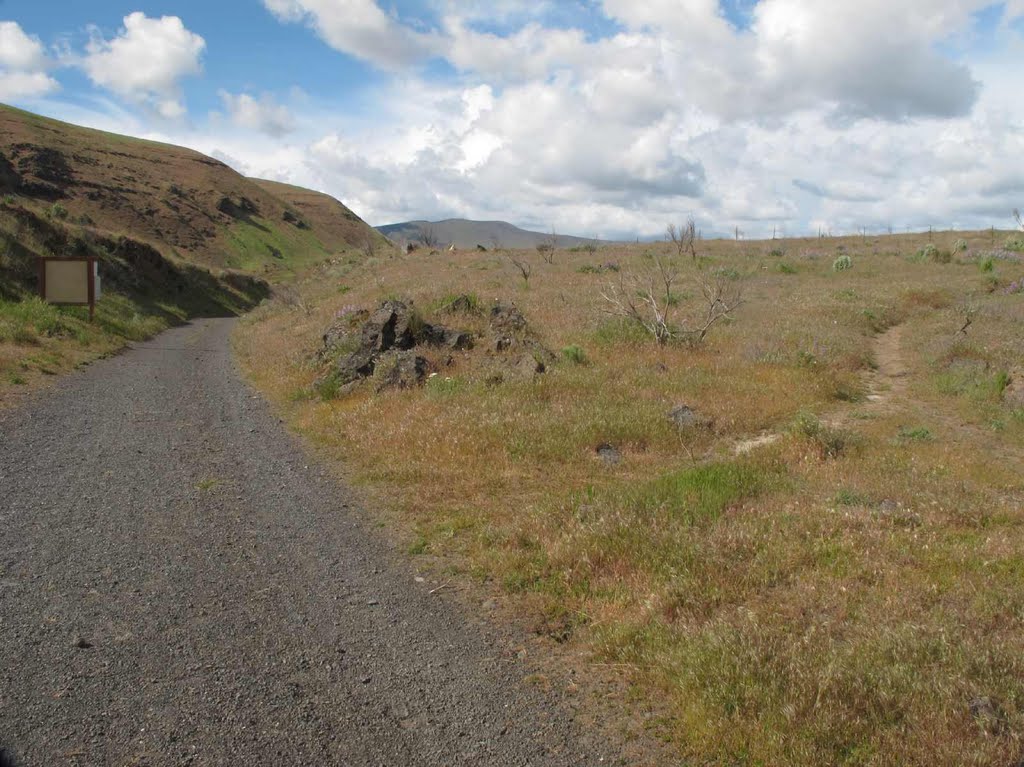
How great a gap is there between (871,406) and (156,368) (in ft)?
48.9

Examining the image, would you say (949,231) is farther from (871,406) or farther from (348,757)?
(348,757)

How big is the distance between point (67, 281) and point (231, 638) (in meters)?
21.6

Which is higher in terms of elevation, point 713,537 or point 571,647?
point 713,537

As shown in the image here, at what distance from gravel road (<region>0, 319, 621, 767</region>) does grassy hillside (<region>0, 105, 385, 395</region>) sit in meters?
7.55

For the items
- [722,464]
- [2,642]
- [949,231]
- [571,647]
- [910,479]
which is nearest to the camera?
[2,642]

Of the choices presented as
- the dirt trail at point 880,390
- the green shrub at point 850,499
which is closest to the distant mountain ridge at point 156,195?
the dirt trail at point 880,390

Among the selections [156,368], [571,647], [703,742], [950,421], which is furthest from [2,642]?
[156,368]

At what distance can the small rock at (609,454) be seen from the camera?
27.8 feet

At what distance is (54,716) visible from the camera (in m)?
3.63

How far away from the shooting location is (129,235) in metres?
40.3

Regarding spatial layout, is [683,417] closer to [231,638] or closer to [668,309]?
[231,638]

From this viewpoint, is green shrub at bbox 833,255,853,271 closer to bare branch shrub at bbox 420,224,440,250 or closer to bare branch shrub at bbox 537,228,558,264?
bare branch shrub at bbox 537,228,558,264

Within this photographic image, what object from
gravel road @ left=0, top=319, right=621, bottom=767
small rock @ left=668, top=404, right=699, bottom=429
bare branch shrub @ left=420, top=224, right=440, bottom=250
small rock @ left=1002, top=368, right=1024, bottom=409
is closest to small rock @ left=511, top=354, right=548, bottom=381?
small rock @ left=668, top=404, right=699, bottom=429

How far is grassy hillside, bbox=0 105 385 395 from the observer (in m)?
19.2
